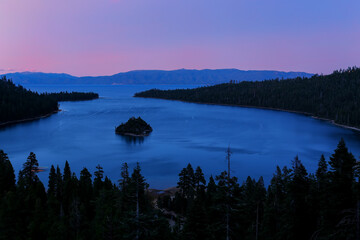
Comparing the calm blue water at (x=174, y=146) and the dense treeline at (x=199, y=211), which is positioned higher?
the dense treeline at (x=199, y=211)

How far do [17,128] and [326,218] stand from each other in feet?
393

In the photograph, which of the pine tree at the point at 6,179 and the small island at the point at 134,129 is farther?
the small island at the point at 134,129

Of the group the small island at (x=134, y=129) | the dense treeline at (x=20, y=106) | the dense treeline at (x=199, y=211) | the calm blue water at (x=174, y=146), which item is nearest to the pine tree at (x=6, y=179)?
the dense treeline at (x=199, y=211)

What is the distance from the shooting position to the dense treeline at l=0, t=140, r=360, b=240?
1420 cm

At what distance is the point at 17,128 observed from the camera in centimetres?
11631

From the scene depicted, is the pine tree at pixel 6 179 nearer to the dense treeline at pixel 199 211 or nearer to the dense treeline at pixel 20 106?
the dense treeline at pixel 199 211

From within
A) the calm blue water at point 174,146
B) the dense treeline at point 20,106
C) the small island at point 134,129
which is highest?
the dense treeline at point 20,106

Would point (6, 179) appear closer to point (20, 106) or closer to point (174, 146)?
point (174, 146)

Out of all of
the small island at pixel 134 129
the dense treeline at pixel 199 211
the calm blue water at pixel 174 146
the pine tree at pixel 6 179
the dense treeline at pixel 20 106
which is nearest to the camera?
the dense treeline at pixel 199 211

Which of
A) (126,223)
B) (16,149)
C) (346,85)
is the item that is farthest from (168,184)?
(346,85)

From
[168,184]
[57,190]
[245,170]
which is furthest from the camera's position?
[245,170]

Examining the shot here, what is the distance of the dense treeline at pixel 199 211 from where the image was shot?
46.6 feet

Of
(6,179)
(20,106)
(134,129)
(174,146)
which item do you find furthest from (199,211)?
(20,106)

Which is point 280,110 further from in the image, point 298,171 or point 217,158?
point 298,171
